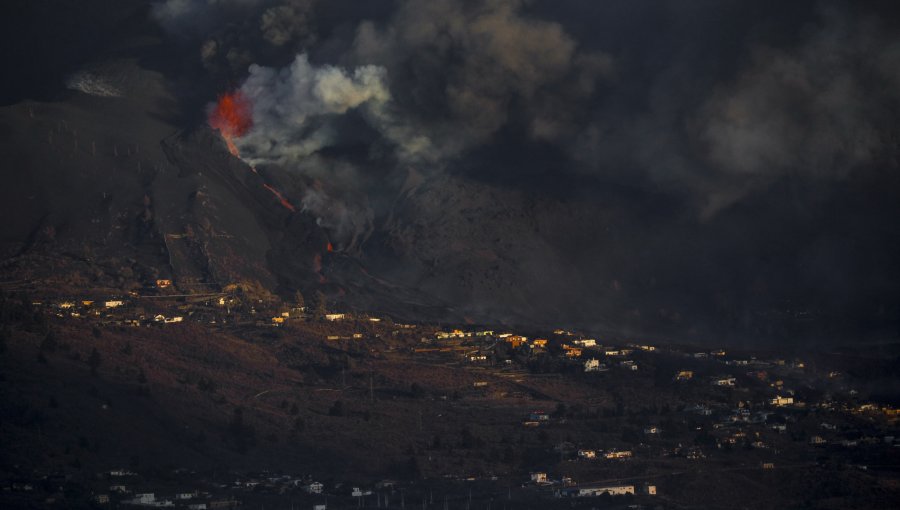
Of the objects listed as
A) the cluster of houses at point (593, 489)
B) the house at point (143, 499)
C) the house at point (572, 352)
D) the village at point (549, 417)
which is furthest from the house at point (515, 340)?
the house at point (143, 499)

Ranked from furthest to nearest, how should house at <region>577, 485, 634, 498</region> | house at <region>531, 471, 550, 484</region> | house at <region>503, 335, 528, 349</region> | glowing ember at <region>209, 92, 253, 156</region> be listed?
glowing ember at <region>209, 92, 253, 156</region> → house at <region>503, 335, 528, 349</region> → house at <region>531, 471, 550, 484</region> → house at <region>577, 485, 634, 498</region>

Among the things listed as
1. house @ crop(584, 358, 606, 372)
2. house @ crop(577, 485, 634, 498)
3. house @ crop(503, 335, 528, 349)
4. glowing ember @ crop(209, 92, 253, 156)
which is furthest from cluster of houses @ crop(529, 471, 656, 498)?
glowing ember @ crop(209, 92, 253, 156)

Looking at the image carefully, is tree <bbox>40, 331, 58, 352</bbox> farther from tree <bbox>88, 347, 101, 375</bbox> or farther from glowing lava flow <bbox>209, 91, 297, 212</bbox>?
glowing lava flow <bbox>209, 91, 297, 212</bbox>

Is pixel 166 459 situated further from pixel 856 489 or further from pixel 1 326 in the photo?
pixel 856 489

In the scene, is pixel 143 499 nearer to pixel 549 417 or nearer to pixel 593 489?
pixel 593 489

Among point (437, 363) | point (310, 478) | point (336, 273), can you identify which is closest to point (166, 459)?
point (310, 478)

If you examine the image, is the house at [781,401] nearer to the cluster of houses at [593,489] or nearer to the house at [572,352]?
the house at [572,352]
